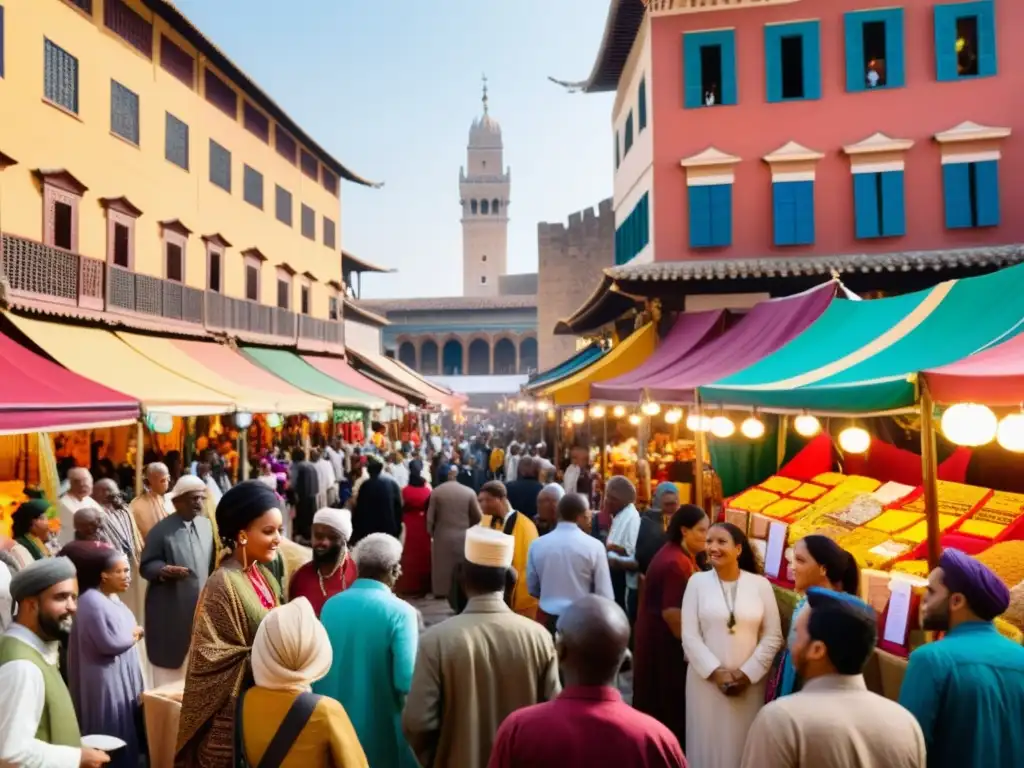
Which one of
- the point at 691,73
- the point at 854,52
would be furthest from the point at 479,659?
the point at 854,52

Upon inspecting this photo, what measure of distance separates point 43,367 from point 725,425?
794cm

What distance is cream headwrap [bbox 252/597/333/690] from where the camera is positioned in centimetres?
260

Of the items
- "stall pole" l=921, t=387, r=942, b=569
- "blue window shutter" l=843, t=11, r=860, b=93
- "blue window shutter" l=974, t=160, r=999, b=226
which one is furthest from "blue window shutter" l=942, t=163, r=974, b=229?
"stall pole" l=921, t=387, r=942, b=569

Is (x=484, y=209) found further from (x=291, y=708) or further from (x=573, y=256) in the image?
(x=291, y=708)

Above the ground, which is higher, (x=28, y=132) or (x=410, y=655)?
(x=28, y=132)

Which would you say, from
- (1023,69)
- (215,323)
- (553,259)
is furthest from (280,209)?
(1023,69)

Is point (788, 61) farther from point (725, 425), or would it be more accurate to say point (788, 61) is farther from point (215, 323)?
point (215, 323)

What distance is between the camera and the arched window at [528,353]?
54.4m

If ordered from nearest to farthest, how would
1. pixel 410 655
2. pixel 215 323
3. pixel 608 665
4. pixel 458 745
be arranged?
pixel 608 665, pixel 458 745, pixel 410 655, pixel 215 323

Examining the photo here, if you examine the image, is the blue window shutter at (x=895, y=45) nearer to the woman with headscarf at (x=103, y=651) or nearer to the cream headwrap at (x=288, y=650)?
the woman with headscarf at (x=103, y=651)

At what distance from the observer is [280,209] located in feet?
78.4

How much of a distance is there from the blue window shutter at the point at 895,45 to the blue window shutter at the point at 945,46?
0.59 meters

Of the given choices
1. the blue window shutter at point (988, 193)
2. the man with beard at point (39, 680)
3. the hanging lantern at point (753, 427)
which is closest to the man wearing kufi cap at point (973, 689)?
the man with beard at point (39, 680)

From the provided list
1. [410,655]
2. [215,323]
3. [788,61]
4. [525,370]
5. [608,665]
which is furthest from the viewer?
[525,370]
